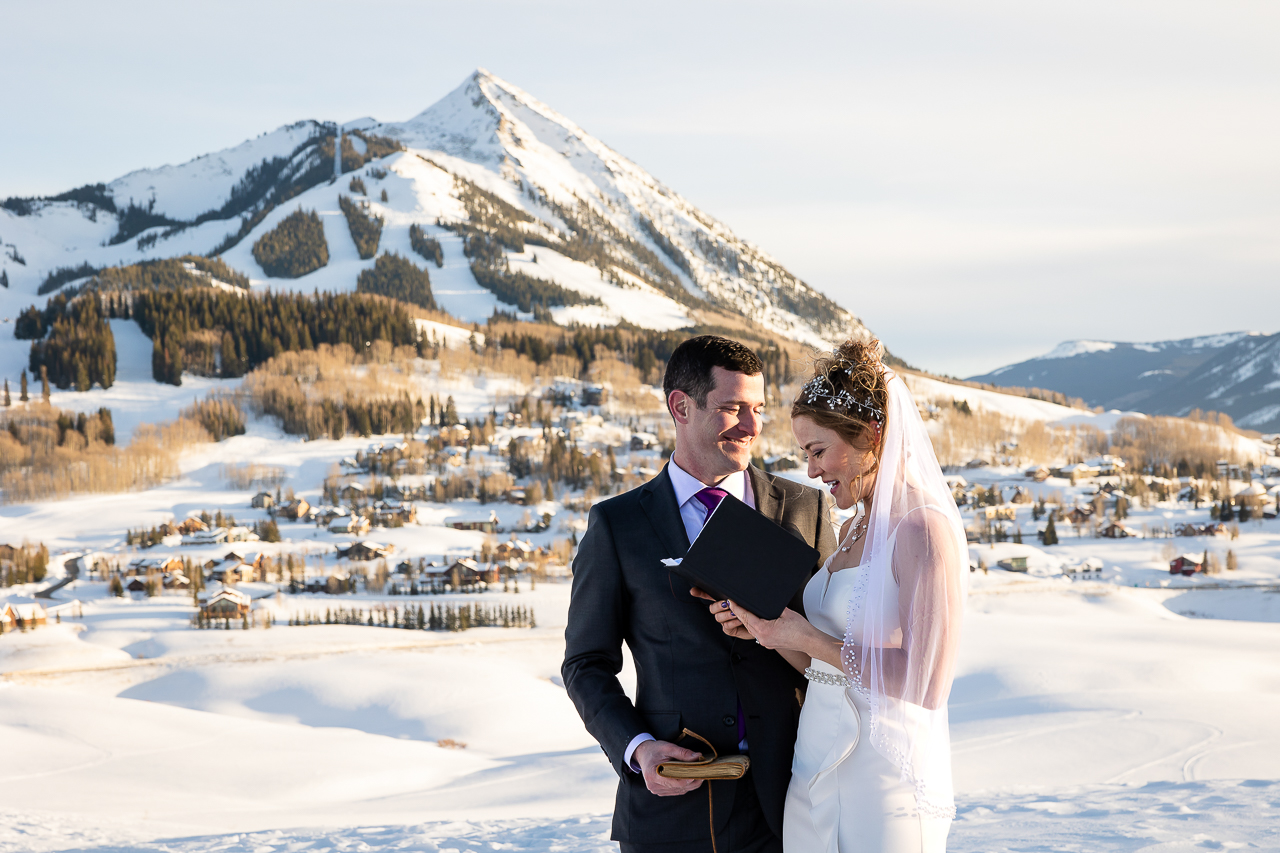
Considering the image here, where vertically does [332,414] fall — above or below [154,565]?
above

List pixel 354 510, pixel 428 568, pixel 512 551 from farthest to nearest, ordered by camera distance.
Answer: pixel 354 510 < pixel 512 551 < pixel 428 568

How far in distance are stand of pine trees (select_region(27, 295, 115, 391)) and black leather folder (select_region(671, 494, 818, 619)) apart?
9308cm

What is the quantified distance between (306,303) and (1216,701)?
101 m

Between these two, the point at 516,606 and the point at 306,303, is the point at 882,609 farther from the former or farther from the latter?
the point at 306,303

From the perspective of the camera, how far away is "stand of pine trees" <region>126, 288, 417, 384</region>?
299 ft

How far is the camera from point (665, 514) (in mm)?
3395

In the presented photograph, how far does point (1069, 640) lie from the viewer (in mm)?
27188

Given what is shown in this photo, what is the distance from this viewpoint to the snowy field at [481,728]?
8.20 meters

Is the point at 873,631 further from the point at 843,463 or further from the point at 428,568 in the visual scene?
the point at 428,568

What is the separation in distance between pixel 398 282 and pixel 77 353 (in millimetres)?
55771

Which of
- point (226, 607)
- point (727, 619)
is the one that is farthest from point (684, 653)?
point (226, 607)

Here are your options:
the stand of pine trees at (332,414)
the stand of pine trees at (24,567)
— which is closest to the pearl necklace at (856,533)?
the stand of pine trees at (24,567)

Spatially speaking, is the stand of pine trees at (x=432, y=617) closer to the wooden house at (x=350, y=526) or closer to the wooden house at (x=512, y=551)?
the wooden house at (x=512, y=551)

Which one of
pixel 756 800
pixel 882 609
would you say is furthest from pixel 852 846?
pixel 882 609
